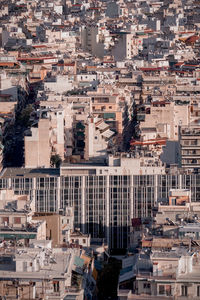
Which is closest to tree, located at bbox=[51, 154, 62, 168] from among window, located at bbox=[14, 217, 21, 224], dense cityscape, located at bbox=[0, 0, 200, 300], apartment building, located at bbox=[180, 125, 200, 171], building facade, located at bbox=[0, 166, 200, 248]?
dense cityscape, located at bbox=[0, 0, 200, 300]

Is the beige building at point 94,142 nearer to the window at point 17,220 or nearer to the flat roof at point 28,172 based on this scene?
the flat roof at point 28,172

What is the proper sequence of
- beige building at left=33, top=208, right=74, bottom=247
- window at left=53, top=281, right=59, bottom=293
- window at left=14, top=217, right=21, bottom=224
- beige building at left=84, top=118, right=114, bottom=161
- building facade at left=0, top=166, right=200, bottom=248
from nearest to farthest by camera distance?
window at left=53, top=281, right=59, bottom=293
window at left=14, top=217, right=21, bottom=224
beige building at left=33, top=208, right=74, bottom=247
building facade at left=0, top=166, right=200, bottom=248
beige building at left=84, top=118, right=114, bottom=161

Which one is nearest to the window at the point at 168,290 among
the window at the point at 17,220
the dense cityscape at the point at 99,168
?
the dense cityscape at the point at 99,168

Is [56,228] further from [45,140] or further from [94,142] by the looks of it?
[94,142]

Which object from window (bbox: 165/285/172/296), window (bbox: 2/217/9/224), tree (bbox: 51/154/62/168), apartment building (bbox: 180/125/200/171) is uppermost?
apartment building (bbox: 180/125/200/171)

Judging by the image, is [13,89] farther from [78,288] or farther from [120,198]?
[78,288]

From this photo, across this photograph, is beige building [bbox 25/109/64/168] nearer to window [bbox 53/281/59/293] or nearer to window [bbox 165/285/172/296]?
window [bbox 53/281/59/293]

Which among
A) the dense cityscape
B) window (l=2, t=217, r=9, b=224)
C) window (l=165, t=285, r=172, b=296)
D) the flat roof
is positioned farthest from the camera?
the flat roof

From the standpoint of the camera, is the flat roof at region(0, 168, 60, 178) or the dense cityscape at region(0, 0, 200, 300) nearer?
the dense cityscape at region(0, 0, 200, 300)

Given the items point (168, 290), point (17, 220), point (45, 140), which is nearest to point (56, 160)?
point (45, 140)
